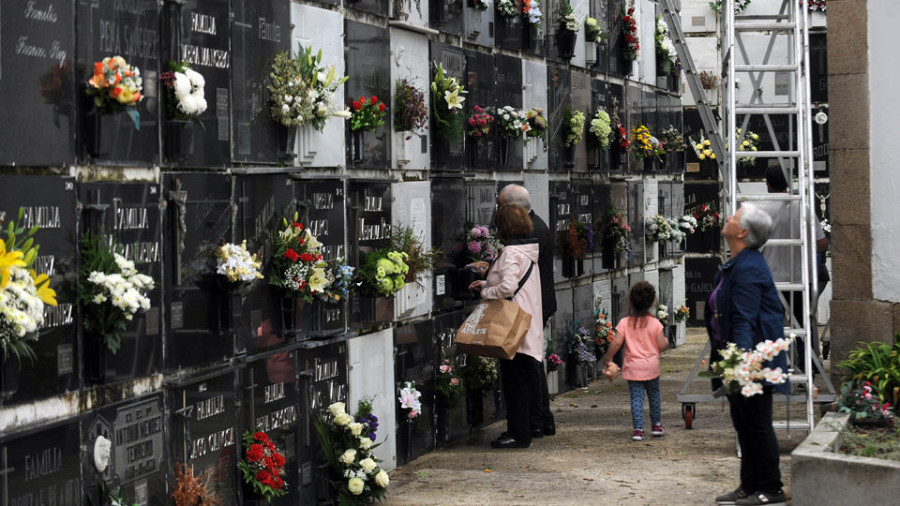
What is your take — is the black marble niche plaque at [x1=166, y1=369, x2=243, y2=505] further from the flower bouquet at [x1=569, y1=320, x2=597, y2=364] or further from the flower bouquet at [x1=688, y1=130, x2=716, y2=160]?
the flower bouquet at [x1=688, y1=130, x2=716, y2=160]

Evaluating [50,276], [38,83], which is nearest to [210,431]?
[50,276]

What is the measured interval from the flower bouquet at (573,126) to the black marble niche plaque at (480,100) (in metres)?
1.79

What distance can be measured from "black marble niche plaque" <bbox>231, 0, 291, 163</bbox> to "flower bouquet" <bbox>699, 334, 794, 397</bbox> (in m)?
2.61

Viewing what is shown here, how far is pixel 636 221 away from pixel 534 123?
13.9 feet

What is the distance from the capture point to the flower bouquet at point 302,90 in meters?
7.25

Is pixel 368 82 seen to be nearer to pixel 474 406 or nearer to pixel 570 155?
pixel 474 406

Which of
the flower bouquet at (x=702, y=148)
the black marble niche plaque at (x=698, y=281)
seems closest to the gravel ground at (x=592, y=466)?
the black marble niche plaque at (x=698, y=281)

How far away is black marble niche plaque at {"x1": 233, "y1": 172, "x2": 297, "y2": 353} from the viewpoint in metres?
6.92

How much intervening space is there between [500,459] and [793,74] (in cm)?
383

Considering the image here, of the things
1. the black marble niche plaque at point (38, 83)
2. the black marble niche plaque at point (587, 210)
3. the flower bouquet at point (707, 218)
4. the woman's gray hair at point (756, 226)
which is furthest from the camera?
the flower bouquet at point (707, 218)

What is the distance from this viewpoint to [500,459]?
925 cm

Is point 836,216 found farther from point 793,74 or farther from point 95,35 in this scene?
point 95,35

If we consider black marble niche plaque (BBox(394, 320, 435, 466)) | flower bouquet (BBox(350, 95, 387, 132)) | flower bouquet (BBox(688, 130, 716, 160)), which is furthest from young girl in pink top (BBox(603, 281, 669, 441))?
flower bouquet (BBox(688, 130, 716, 160))

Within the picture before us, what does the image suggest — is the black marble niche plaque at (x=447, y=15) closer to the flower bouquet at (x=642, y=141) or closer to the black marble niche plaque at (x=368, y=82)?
the black marble niche plaque at (x=368, y=82)
